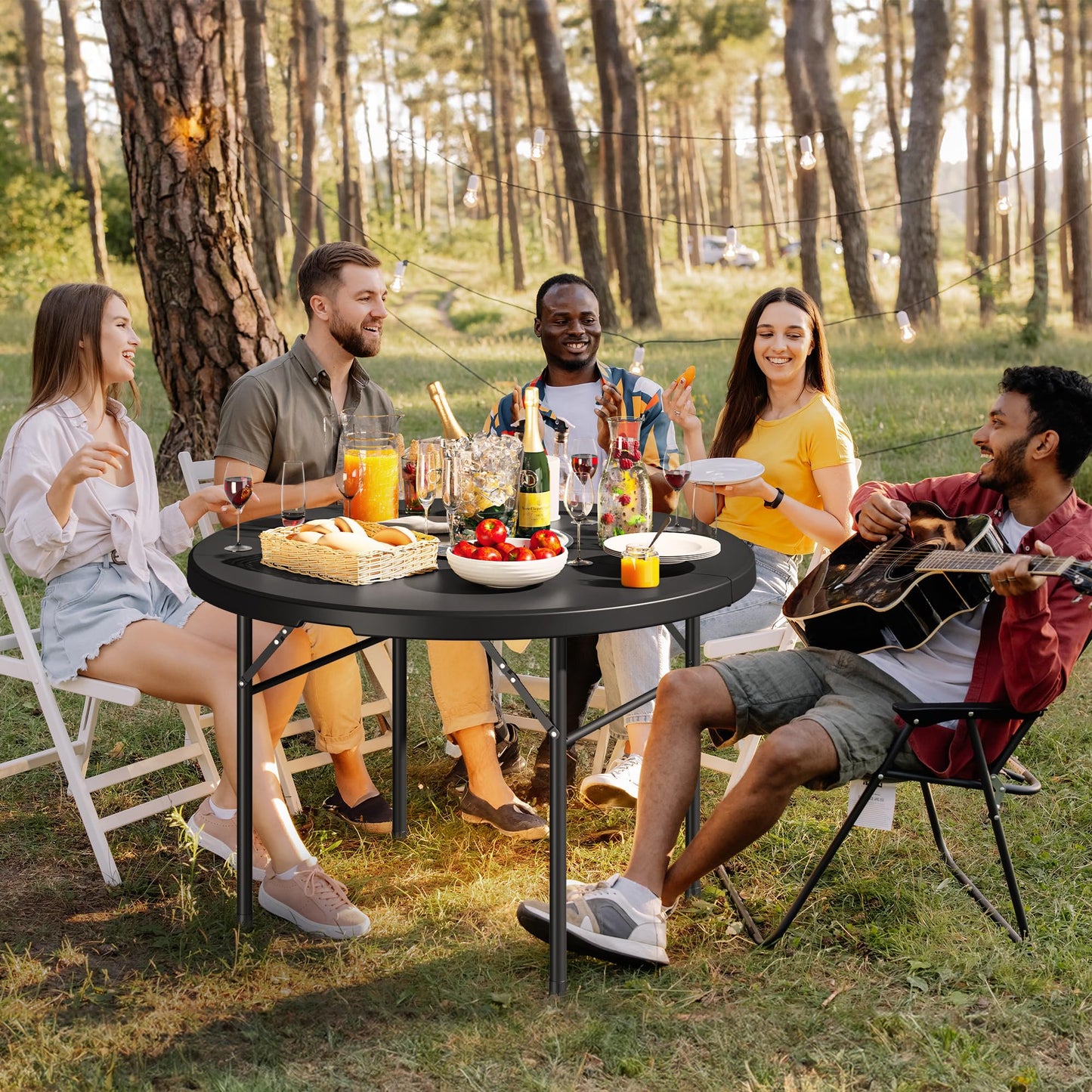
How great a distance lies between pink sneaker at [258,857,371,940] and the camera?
277cm

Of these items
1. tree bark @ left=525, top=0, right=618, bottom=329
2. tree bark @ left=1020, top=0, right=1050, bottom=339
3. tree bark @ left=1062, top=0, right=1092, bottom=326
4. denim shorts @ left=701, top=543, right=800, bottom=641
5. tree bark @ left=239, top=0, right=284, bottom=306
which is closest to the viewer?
denim shorts @ left=701, top=543, right=800, bottom=641

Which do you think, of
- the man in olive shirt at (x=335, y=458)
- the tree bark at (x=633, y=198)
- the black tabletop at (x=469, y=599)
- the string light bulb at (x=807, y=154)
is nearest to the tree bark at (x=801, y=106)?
the tree bark at (x=633, y=198)

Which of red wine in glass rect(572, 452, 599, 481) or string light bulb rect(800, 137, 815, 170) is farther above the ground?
string light bulb rect(800, 137, 815, 170)

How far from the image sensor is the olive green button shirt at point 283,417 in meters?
3.49

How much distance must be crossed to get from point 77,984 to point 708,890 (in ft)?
4.88

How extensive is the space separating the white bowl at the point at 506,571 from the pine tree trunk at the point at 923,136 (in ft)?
40.4

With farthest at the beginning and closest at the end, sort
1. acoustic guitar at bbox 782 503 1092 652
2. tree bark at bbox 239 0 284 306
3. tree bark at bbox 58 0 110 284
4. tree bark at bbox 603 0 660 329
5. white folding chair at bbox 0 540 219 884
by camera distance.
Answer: tree bark at bbox 58 0 110 284
tree bark at bbox 603 0 660 329
tree bark at bbox 239 0 284 306
white folding chair at bbox 0 540 219 884
acoustic guitar at bbox 782 503 1092 652

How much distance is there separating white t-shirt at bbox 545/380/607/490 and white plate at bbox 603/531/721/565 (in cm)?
96

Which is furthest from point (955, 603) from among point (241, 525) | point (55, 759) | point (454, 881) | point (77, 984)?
point (55, 759)

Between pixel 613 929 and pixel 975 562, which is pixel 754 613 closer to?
pixel 975 562

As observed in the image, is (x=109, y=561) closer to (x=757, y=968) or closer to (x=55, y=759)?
(x=55, y=759)

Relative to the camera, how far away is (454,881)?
313 cm

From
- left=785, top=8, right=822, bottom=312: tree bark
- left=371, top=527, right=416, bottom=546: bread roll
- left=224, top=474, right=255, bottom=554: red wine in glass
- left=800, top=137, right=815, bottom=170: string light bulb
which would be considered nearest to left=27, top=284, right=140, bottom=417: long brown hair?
left=224, top=474, right=255, bottom=554: red wine in glass

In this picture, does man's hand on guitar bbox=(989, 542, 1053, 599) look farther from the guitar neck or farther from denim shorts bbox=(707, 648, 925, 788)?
denim shorts bbox=(707, 648, 925, 788)
